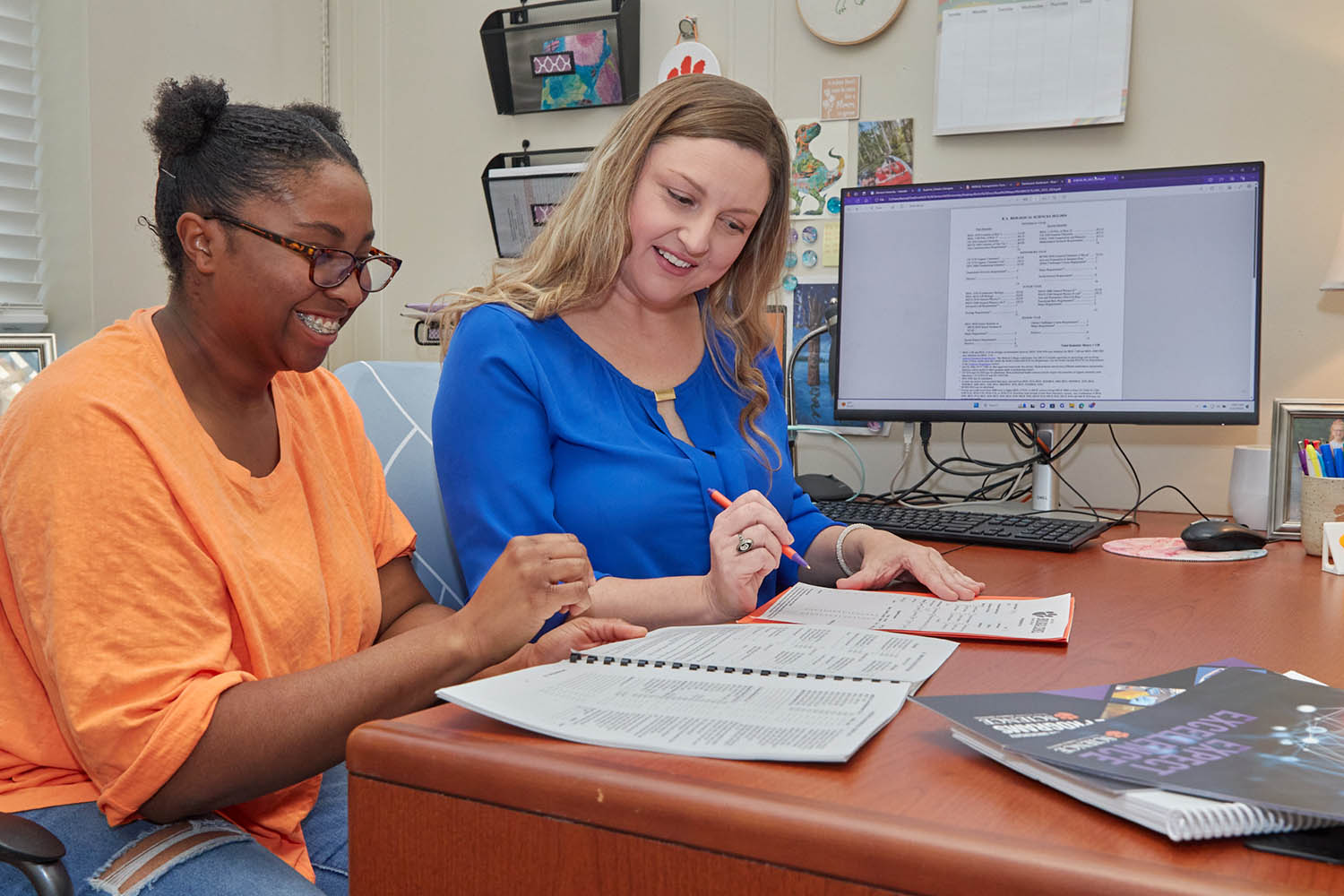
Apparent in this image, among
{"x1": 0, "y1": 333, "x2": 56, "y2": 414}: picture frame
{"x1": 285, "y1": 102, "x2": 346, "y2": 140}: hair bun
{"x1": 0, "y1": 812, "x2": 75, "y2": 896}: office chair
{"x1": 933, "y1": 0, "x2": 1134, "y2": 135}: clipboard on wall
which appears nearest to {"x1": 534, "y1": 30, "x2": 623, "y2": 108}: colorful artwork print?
{"x1": 933, "y1": 0, "x2": 1134, "y2": 135}: clipboard on wall

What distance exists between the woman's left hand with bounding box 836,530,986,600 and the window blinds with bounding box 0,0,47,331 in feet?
5.61

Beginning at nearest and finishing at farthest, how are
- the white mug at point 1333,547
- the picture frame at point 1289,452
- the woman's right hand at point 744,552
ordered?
the woman's right hand at point 744,552 < the white mug at point 1333,547 < the picture frame at point 1289,452

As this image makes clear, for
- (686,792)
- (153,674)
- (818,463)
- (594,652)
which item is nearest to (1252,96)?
(818,463)

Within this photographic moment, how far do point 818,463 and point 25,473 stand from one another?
146cm

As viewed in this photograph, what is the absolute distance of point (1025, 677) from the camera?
0.76 metres

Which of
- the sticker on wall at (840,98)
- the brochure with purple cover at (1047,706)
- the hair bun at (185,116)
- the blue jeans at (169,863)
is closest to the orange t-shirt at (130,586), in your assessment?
the blue jeans at (169,863)

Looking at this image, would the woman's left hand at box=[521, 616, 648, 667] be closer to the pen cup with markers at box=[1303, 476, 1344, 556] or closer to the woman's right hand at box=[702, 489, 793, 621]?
the woman's right hand at box=[702, 489, 793, 621]

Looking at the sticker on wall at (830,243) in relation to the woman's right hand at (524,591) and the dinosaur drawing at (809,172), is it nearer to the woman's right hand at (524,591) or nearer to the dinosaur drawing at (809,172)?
the dinosaur drawing at (809,172)

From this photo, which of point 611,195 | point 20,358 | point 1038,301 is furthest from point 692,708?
point 20,358

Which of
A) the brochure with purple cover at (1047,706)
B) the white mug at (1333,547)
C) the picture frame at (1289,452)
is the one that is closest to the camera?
the brochure with purple cover at (1047,706)

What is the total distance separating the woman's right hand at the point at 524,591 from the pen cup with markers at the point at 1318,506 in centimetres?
99

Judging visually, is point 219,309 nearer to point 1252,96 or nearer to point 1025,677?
point 1025,677

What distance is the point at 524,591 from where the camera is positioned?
829mm

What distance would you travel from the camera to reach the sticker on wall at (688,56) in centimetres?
209
